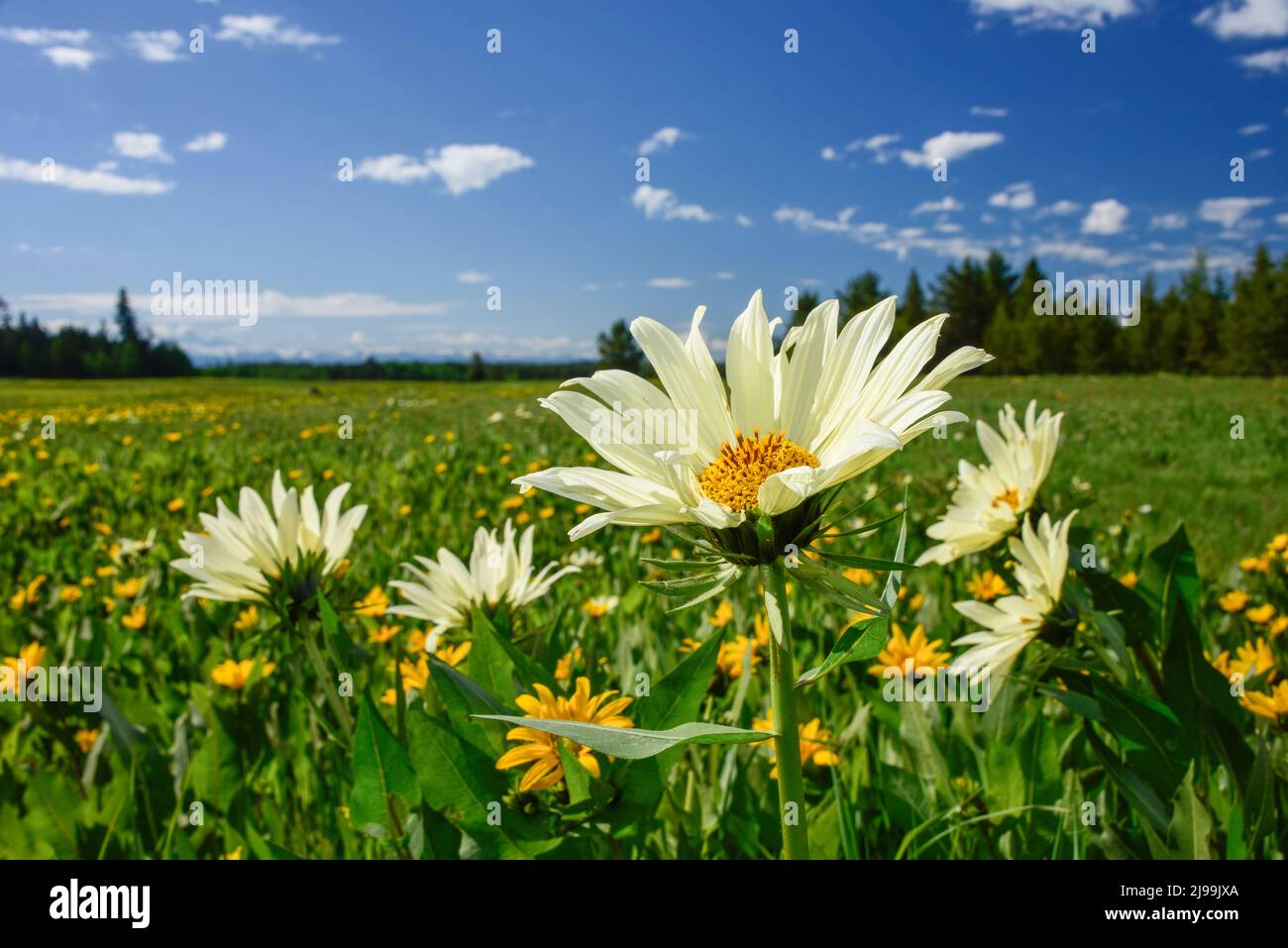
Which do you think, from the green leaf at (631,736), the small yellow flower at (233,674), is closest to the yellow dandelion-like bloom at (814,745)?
the green leaf at (631,736)

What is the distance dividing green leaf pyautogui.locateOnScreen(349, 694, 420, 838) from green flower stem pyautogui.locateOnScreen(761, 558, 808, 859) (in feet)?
1.70

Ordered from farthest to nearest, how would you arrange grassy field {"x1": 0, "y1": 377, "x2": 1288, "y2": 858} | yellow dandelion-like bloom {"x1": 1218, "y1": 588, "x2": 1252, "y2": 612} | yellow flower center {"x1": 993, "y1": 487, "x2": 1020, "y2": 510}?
1. yellow dandelion-like bloom {"x1": 1218, "y1": 588, "x2": 1252, "y2": 612}
2. yellow flower center {"x1": 993, "y1": 487, "x2": 1020, "y2": 510}
3. grassy field {"x1": 0, "y1": 377, "x2": 1288, "y2": 858}

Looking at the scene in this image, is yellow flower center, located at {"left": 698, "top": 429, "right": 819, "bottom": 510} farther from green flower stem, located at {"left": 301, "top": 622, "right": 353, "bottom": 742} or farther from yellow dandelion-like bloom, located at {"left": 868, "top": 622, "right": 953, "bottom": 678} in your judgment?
yellow dandelion-like bloom, located at {"left": 868, "top": 622, "right": 953, "bottom": 678}

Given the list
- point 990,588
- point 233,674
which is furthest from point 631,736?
point 990,588

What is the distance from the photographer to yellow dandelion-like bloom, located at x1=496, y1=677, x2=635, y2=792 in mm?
887

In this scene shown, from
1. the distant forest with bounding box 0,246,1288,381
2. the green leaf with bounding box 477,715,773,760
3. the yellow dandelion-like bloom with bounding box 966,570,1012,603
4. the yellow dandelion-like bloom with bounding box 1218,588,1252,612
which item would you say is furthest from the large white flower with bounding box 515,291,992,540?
the distant forest with bounding box 0,246,1288,381

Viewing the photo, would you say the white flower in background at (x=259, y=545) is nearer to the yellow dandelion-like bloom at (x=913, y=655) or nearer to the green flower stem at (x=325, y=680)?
the green flower stem at (x=325, y=680)

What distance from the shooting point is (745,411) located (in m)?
0.84

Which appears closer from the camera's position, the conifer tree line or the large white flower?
the large white flower

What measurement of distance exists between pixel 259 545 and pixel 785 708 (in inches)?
34.9
